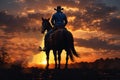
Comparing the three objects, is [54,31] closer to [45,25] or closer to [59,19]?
[59,19]

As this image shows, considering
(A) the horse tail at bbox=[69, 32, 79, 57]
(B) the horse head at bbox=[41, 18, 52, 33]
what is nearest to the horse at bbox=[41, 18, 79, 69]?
(A) the horse tail at bbox=[69, 32, 79, 57]

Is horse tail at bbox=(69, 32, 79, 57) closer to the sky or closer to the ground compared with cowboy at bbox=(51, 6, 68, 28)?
closer to the ground

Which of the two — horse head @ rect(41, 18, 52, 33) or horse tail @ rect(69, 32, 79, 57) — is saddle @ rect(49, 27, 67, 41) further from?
horse head @ rect(41, 18, 52, 33)

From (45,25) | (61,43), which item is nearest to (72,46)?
(61,43)

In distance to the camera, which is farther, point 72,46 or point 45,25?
point 45,25

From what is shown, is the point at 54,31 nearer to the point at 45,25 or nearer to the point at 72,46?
the point at 72,46

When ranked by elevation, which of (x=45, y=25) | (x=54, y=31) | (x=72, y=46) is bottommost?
(x=72, y=46)

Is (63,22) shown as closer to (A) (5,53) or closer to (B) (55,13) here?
(B) (55,13)

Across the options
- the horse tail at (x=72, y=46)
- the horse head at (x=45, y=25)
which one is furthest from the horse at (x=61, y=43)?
the horse head at (x=45, y=25)

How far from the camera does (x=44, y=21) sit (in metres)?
25.1

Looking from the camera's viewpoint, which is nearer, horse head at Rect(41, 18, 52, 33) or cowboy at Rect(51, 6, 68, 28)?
cowboy at Rect(51, 6, 68, 28)

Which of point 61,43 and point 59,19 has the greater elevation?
point 59,19

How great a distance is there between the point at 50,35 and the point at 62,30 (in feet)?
4.97

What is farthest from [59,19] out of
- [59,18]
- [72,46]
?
[72,46]
